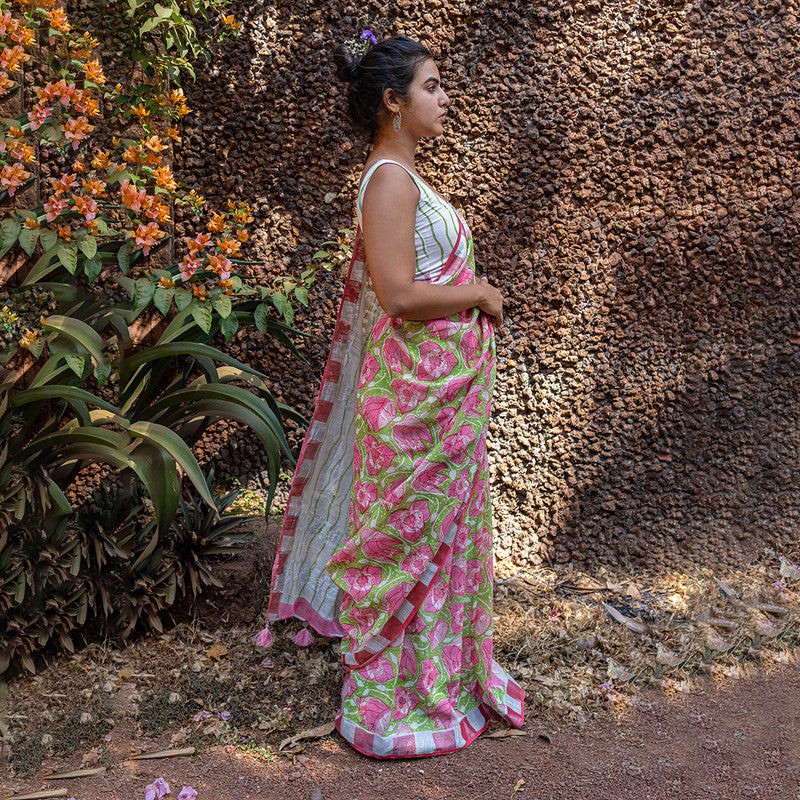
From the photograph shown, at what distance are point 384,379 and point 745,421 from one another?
1.82 meters

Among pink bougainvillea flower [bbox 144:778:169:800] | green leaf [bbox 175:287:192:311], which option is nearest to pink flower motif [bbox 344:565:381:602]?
pink bougainvillea flower [bbox 144:778:169:800]

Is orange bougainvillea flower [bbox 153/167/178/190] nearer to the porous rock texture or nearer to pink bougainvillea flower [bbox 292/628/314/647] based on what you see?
the porous rock texture

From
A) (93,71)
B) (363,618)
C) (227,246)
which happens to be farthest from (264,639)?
(93,71)

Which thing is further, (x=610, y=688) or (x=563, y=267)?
(x=563, y=267)

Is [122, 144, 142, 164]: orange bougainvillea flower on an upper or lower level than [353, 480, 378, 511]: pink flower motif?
upper

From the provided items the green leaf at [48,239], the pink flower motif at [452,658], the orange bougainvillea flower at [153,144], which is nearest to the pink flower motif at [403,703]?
the pink flower motif at [452,658]

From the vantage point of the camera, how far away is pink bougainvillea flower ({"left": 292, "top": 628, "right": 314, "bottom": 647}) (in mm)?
2566

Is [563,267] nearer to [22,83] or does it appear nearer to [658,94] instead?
[658,94]

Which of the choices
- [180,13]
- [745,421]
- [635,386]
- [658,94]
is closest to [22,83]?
[180,13]

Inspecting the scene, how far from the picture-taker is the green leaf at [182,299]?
246 cm

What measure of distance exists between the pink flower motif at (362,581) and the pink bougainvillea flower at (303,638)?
1.57 feet

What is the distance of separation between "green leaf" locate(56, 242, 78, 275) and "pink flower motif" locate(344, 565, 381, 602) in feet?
3.98

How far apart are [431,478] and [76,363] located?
1.05 metres

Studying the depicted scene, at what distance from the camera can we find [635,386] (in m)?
3.18
